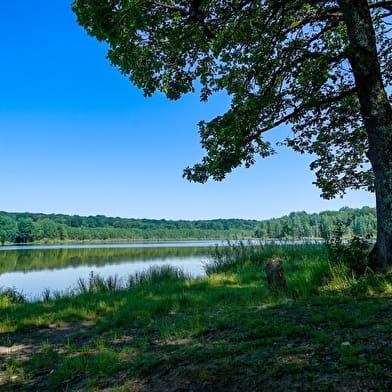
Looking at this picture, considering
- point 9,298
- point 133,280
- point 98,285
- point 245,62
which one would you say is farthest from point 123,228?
point 245,62

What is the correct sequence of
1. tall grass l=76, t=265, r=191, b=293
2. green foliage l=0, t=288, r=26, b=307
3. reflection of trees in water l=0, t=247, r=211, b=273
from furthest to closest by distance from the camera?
reflection of trees in water l=0, t=247, r=211, b=273 → tall grass l=76, t=265, r=191, b=293 → green foliage l=0, t=288, r=26, b=307

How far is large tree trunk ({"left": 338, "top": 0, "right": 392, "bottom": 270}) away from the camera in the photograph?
5.29 m

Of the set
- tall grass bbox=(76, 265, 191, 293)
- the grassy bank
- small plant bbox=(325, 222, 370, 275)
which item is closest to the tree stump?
the grassy bank

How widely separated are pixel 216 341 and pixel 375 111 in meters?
4.60

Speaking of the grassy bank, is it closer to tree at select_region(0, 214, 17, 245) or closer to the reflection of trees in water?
the reflection of trees in water

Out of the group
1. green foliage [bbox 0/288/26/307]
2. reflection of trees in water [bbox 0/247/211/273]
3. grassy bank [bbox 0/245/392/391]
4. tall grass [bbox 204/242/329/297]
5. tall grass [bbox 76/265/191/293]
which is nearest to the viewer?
grassy bank [bbox 0/245/392/391]

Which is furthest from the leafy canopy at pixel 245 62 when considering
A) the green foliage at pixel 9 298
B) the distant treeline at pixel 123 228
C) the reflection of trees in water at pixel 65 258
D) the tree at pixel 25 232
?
the tree at pixel 25 232

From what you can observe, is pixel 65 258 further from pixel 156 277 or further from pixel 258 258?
pixel 258 258

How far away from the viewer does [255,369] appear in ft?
8.77

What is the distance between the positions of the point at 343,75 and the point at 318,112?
1022mm

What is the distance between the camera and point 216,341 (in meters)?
3.62

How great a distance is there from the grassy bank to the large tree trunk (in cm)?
83

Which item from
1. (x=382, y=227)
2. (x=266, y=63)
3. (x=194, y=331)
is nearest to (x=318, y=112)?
(x=266, y=63)

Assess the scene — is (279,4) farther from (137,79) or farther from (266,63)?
(137,79)
